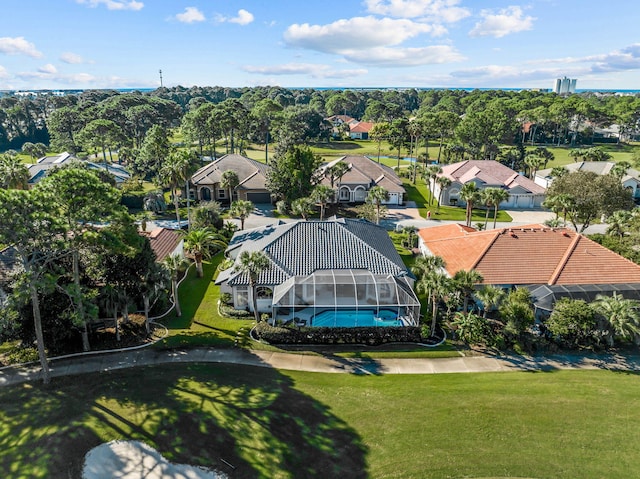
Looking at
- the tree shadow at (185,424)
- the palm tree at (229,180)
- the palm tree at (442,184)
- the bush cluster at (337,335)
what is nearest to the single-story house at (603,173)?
the palm tree at (442,184)


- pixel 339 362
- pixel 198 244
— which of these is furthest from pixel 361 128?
pixel 339 362

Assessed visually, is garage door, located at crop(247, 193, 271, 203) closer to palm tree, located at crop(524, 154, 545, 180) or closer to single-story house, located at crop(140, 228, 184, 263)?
single-story house, located at crop(140, 228, 184, 263)

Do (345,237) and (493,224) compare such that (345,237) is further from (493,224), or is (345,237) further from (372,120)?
(372,120)

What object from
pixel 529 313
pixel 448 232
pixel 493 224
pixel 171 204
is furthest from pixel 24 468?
pixel 493 224

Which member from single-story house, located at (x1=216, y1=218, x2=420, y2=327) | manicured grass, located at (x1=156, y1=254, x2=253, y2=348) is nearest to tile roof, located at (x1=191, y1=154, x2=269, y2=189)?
single-story house, located at (x1=216, y1=218, x2=420, y2=327)

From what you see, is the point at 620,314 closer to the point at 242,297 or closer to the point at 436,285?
the point at 436,285
